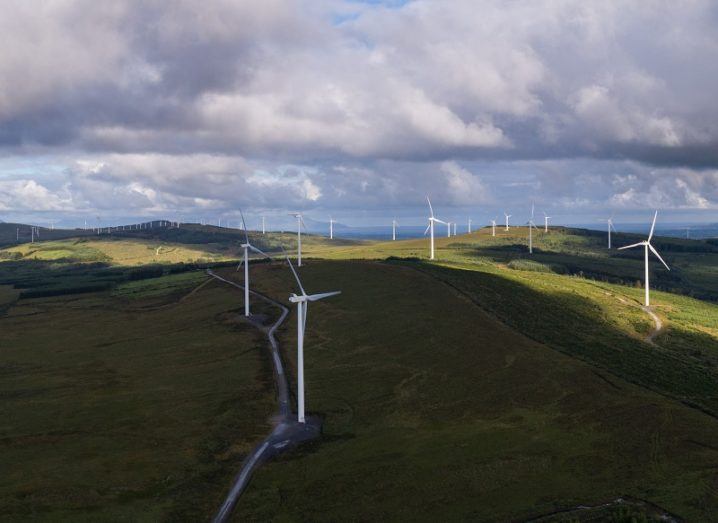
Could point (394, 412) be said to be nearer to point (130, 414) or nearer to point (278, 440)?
point (278, 440)

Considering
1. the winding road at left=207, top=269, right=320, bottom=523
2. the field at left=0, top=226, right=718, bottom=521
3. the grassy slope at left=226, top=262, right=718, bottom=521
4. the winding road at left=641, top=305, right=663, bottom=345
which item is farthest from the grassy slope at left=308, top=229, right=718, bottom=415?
the winding road at left=207, top=269, right=320, bottom=523

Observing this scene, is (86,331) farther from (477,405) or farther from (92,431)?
(477,405)

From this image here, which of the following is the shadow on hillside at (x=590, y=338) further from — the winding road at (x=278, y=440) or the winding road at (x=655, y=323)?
the winding road at (x=278, y=440)

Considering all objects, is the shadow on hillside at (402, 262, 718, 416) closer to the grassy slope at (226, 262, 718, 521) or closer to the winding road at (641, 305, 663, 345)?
the grassy slope at (226, 262, 718, 521)

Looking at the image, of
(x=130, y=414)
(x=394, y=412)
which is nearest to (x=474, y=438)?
(x=394, y=412)

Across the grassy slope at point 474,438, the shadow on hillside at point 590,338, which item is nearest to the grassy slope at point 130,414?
the grassy slope at point 474,438

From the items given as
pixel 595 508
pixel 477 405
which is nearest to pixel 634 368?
pixel 477 405
